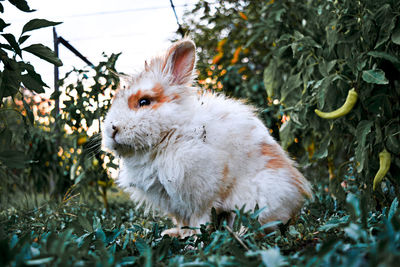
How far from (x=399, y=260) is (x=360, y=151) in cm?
126

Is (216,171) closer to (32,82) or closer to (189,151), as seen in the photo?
(189,151)

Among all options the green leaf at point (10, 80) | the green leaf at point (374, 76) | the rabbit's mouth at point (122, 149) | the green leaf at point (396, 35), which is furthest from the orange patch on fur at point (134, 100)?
the green leaf at point (396, 35)

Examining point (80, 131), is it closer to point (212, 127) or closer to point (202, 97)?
point (202, 97)

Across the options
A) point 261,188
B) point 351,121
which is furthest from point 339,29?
point 261,188

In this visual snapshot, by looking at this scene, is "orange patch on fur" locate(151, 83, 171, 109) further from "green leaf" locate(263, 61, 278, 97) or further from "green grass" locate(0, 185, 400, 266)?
"green leaf" locate(263, 61, 278, 97)

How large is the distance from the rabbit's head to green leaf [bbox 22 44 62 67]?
1.43 ft

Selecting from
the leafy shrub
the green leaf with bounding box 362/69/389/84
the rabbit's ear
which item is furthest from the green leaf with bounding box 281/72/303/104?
the rabbit's ear

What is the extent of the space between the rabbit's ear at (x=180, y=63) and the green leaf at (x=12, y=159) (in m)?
0.93

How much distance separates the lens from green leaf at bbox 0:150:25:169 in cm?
97

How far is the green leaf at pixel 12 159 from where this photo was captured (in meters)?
0.97

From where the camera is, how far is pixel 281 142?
2.41 meters

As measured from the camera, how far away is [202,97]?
188 centimetres

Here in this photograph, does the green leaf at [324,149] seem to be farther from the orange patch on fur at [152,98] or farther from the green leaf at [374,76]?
the orange patch on fur at [152,98]

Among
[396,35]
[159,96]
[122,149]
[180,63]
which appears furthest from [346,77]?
[122,149]
